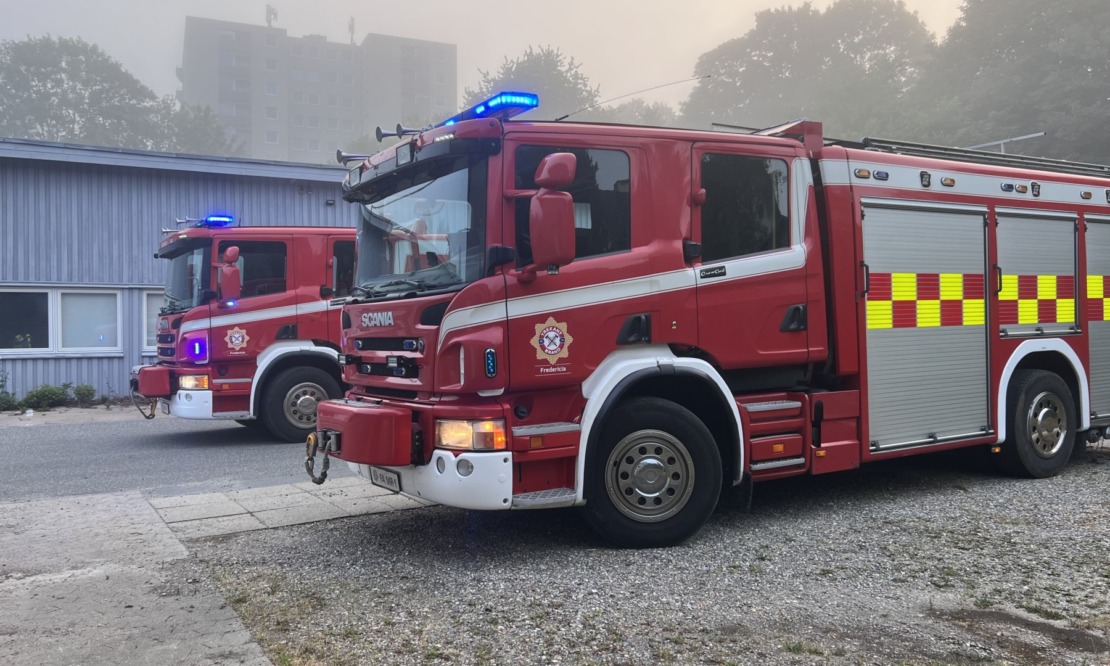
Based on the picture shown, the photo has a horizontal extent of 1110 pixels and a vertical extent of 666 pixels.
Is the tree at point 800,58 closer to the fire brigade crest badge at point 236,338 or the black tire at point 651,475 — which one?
the fire brigade crest badge at point 236,338

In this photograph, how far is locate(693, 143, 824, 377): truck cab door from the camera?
18.2 feet

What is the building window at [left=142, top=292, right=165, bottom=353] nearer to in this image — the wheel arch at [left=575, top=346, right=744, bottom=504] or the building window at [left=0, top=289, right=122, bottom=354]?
the building window at [left=0, top=289, right=122, bottom=354]

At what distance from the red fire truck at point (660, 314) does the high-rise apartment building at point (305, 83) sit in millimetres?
86415

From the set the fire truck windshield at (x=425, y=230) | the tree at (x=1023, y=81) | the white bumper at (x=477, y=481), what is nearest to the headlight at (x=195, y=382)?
the fire truck windshield at (x=425, y=230)

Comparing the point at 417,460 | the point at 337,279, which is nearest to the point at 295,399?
the point at 337,279

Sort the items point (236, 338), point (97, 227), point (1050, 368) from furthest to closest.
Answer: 1. point (97, 227)
2. point (236, 338)
3. point (1050, 368)

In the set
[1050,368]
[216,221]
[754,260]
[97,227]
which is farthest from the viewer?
[97,227]

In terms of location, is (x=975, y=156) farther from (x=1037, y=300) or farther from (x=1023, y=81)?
(x=1023, y=81)

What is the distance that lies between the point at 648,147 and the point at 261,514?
12.7 feet

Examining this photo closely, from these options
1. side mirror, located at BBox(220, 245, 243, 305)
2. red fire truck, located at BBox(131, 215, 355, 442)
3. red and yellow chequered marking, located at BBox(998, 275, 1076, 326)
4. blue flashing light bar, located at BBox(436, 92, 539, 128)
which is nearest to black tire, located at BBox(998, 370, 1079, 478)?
red and yellow chequered marking, located at BBox(998, 275, 1076, 326)

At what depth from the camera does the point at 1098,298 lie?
7758 millimetres

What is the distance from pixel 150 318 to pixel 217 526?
1153cm

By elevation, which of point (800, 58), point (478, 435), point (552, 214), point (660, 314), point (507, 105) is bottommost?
point (478, 435)

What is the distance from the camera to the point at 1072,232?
7.56m
